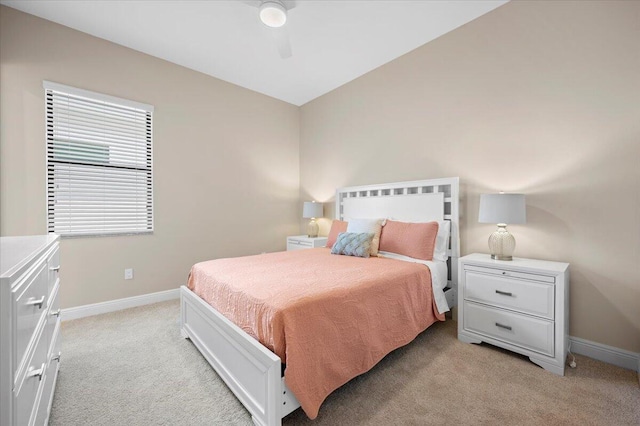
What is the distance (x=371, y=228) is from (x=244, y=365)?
194 centimetres

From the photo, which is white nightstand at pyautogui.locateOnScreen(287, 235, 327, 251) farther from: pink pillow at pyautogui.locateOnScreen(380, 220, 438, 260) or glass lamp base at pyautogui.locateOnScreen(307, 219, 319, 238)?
pink pillow at pyautogui.locateOnScreen(380, 220, 438, 260)

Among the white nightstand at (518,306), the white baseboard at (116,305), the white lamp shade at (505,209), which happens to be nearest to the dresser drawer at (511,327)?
the white nightstand at (518,306)

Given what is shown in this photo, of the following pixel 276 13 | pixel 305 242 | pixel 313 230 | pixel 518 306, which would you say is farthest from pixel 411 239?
pixel 276 13

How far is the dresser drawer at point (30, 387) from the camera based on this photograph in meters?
0.82

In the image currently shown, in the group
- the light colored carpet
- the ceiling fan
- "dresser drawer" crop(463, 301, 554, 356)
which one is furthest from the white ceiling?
the light colored carpet

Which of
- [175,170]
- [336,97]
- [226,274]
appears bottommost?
[226,274]

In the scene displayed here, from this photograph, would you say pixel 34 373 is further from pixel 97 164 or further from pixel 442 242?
pixel 442 242

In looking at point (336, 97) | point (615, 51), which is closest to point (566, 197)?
point (615, 51)

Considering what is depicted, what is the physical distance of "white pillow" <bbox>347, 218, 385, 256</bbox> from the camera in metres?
2.83

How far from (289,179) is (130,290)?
9.13 ft

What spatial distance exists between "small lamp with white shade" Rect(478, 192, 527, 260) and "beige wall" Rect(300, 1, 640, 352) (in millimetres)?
284

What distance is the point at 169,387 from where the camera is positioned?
1.76 meters

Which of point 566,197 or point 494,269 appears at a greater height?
point 566,197

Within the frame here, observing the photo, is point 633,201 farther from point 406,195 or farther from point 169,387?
point 169,387
